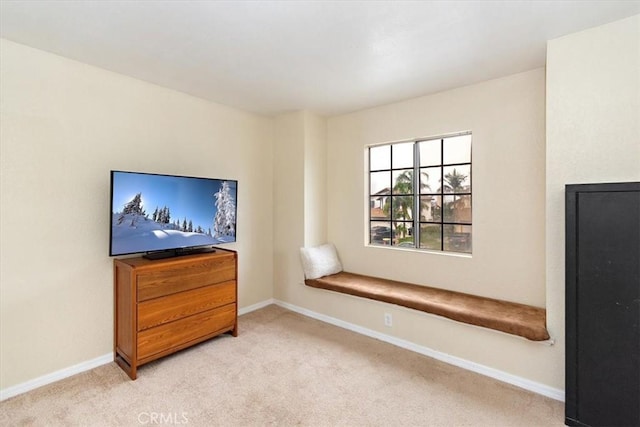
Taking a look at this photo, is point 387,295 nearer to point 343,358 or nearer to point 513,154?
point 343,358

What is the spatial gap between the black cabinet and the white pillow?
2175mm

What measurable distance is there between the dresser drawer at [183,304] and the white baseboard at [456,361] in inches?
43.9

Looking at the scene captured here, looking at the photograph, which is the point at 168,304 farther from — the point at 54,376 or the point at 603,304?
A: the point at 603,304

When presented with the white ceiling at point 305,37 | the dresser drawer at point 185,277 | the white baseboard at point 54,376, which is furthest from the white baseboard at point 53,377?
the white ceiling at point 305,37

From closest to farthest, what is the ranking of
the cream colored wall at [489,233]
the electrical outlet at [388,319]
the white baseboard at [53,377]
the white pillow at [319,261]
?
the white baseboard at [53,377]
the cream colored wall at [489,233]
the electrical outlet at [388,319]
the white pillow at [319,261]

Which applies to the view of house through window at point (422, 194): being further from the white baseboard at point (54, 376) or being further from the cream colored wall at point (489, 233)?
the white baseboard at point (54, 376)

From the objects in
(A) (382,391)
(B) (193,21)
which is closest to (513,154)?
(A) (382,391)

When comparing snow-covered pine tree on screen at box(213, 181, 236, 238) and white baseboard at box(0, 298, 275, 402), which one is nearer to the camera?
white baseboard at box(0, 298, 275, 402)

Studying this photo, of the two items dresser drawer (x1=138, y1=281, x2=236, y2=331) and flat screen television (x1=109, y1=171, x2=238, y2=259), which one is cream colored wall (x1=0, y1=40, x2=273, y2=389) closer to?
flat screen television (x1=109, y1=171, x2=238, y2=259)

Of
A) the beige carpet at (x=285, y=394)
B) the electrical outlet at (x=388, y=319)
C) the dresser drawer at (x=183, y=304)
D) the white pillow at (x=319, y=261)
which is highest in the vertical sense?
the white pillow at (x=319, y=261)

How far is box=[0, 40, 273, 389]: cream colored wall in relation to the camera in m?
2.05

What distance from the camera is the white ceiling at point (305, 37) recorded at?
1.69 m

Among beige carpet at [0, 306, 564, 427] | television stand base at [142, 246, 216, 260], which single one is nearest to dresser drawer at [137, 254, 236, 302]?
television stand base at [142, 246, 216, 260]

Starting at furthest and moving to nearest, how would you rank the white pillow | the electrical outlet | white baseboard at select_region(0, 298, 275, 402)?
the white pillow → the electrical outlet → white baseboard at select_region(0, 298, 275, 402)
